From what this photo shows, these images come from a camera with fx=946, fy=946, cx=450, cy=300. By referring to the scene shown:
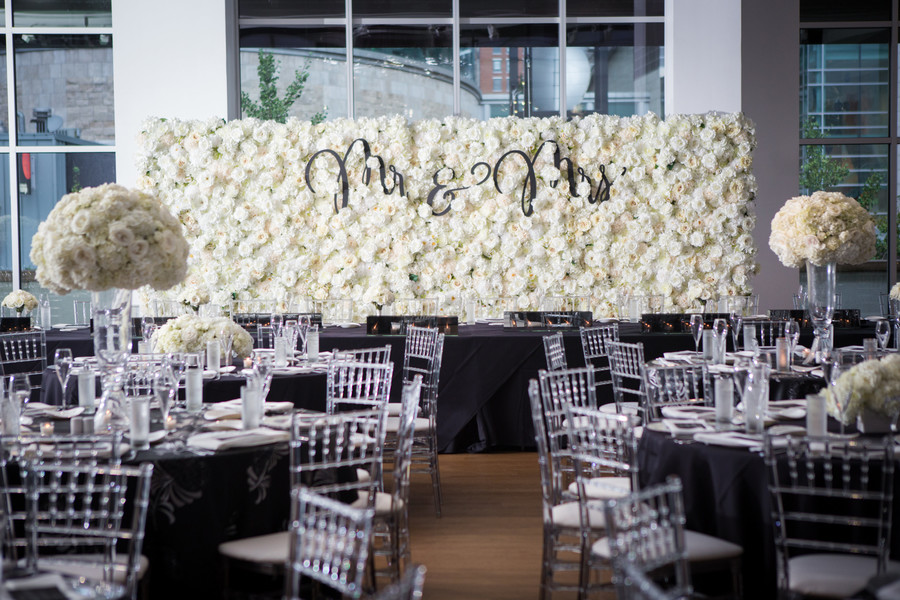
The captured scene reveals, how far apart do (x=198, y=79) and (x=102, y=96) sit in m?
1.46

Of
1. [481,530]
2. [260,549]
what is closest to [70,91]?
[481,530]

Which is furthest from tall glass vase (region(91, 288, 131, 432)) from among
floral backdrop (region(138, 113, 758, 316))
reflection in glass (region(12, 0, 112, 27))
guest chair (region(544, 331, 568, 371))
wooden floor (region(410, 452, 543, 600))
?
reflection in glass (region(12, 0, 112, 27))

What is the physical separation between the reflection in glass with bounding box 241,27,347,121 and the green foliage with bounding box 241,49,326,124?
1 centimetres

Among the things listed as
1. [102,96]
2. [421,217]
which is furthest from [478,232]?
[102,96]

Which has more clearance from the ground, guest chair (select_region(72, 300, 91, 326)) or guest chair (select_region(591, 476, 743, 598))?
guest chair (select_region(72, 300, 91, 326))

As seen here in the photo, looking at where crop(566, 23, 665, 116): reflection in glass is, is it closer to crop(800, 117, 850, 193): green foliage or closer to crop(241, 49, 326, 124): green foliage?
crop(800, 117, 850, 193): green foliage

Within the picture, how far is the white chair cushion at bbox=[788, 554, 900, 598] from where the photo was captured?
290cm

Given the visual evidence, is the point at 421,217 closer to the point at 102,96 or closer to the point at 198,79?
the point at 198,79

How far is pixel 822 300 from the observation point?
5.69 metres

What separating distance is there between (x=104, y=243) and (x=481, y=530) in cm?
262

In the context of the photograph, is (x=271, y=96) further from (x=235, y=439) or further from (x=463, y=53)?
(x=235, y=439)

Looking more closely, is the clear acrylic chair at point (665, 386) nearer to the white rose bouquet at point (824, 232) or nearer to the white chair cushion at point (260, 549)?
the white rose bouquet at point (824, 232)

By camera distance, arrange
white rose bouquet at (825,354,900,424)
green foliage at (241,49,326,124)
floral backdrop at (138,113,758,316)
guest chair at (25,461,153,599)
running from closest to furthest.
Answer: guest chair at (25,461,153,599)
white rose bouquet at (825,354,900,424)
floral backdrop at (138,113,758,316)
green foliage at (241,49,326,124)

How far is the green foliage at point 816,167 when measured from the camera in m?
11.2
